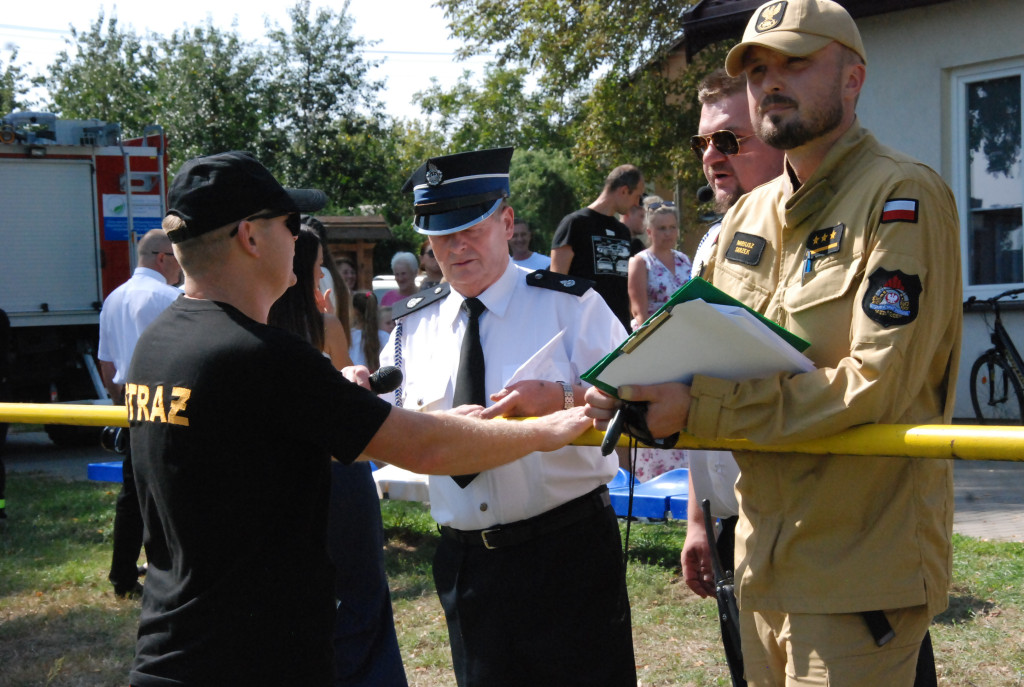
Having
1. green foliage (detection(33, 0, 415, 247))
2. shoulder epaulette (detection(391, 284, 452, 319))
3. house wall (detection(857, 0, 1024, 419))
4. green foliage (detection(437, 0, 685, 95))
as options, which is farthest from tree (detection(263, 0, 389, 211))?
shoulder epaulette (detection(391, 284, 452, 319))

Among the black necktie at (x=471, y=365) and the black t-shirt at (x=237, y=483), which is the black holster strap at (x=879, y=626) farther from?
the black necktie at (x=471, y=365)

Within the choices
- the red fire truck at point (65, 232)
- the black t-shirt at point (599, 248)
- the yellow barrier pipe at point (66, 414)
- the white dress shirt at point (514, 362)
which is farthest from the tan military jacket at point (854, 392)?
the red fire truck at point (65, 232)

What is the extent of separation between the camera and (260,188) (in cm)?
257

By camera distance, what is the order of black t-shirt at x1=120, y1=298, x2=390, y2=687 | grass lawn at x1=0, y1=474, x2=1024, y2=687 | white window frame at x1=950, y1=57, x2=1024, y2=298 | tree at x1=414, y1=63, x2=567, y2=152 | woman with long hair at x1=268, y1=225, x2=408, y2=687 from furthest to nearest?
tree at x1=414, y1=63, x2=567, y2=152 → white window frame at x1=950, y1=57, x2=1024, y2=298 → grass lawn at x1=0, y1=474, x2=1024, y2=687 → woman with long hair at x1=268, y1=225, x2=408, y2=687 → black t-shirt at x1=120, y1=298, x2=390, y2=687

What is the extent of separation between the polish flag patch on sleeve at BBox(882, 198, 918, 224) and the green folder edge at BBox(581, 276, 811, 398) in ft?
1.04

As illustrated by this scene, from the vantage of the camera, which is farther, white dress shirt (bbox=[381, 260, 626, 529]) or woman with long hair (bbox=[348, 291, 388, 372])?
woman with long hair (bbox=[348, 291, 388, 372])

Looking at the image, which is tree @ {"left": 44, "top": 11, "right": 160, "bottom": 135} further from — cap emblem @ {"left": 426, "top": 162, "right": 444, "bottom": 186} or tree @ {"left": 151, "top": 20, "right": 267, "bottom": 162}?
cap emblem @ {"left": 426, "top": 162, "right": 444, "bottom": 186}

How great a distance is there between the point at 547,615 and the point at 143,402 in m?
1.34

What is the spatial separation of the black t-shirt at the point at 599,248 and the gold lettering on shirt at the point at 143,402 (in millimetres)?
5885

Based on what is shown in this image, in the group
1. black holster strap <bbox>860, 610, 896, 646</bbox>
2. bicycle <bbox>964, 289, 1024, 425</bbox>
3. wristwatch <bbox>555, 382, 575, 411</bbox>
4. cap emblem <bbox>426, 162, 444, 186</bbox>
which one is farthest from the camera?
bicycle <bbox>964, 289, 1024, 425</bbox>

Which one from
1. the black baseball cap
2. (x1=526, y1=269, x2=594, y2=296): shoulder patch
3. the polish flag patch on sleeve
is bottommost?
(x1=526, y1=269, x2=594, y2=296): shoulder patch

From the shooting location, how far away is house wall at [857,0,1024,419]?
1016 cm

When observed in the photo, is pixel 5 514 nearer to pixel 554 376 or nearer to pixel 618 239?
pixel 618 239

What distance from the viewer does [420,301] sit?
3.64m
